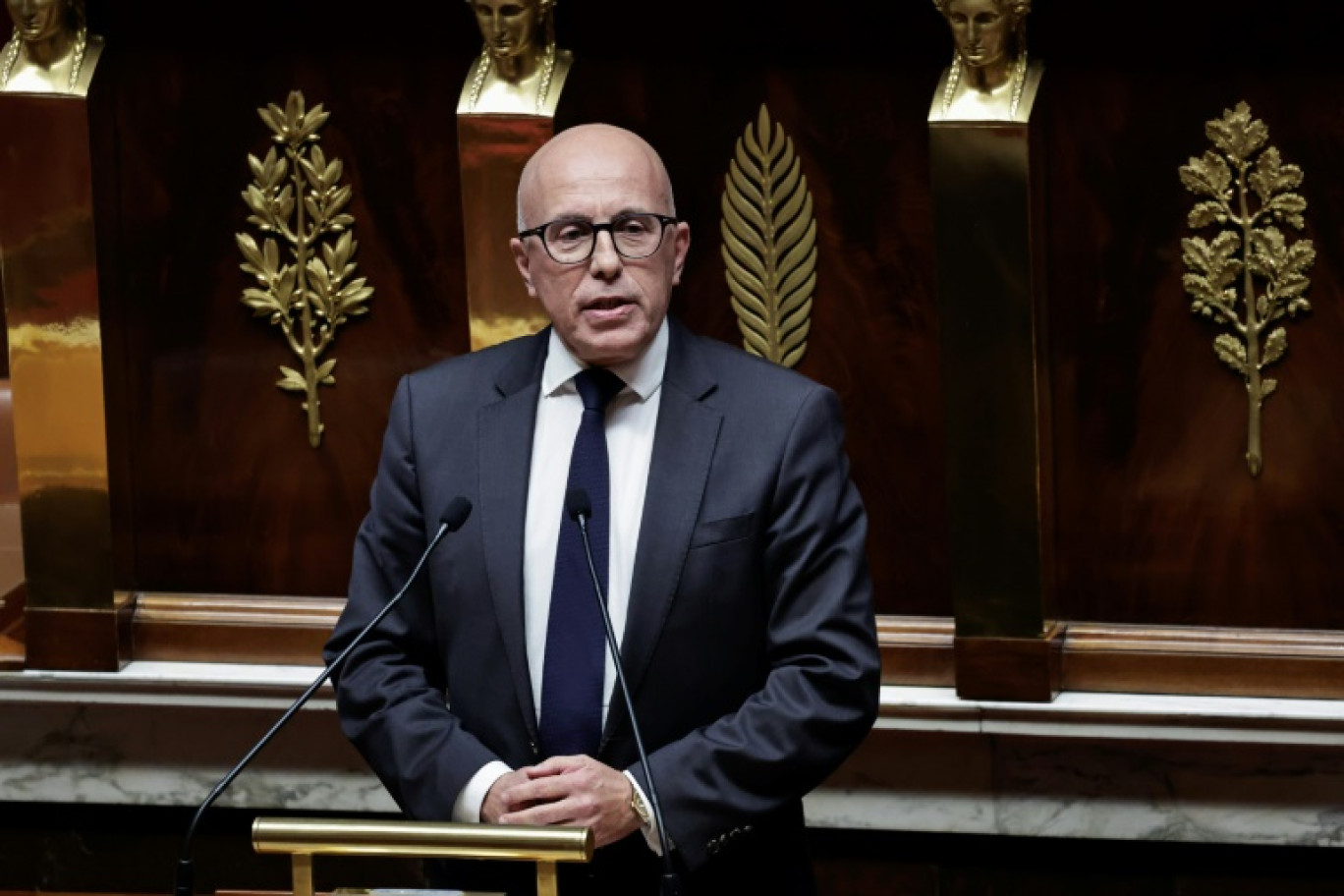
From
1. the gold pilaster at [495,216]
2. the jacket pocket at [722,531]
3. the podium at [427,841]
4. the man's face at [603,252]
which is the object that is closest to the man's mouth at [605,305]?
the man's face at [603,252]

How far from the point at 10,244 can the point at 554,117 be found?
87 cm

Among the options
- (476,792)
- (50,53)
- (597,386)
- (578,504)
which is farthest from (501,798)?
(50,53)

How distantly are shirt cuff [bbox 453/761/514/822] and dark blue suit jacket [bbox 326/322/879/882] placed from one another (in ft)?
0.04

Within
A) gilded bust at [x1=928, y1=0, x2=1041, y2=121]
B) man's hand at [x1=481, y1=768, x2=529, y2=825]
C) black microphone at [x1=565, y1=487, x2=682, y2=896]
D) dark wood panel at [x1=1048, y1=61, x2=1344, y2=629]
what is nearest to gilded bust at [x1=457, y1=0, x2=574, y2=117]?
gilded bust at [x1=928, y1=0, x2=1041, y2=121]

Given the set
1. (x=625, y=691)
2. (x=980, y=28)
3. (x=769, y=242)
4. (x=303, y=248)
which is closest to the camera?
(x=625, y=691)

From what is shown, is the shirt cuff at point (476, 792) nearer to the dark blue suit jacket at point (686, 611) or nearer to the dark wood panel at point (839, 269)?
the dark blue suit jacket at point (686, 611)

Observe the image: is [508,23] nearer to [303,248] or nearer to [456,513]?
[303,248]

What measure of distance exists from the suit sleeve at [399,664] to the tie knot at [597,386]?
0.19m

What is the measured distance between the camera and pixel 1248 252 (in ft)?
11.9

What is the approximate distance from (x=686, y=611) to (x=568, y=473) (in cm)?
19

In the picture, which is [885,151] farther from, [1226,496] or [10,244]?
[10,244]

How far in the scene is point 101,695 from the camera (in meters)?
4.00

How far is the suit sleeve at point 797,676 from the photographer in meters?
2.43

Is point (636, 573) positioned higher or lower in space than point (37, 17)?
lower
